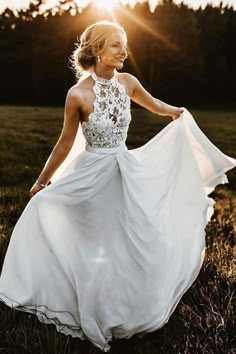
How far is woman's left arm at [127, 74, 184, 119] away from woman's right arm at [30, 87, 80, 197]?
1.95 feet

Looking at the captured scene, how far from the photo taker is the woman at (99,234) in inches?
162

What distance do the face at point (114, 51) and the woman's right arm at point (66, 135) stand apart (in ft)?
1.08

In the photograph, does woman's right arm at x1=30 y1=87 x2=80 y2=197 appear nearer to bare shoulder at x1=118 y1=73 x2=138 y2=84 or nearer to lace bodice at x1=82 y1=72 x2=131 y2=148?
lace bodice at x1=82 y1=72 x2=131 y2=148

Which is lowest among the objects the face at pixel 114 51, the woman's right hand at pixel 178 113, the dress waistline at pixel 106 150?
the dress waistline at pixel 106 150

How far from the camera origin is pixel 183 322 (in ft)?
13.8

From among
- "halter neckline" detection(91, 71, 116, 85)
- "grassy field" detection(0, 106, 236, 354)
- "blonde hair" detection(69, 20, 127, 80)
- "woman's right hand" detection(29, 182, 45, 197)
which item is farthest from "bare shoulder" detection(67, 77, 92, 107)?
"grassy field" detection(0, 106, 236, 354)

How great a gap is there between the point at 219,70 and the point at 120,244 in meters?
31.3

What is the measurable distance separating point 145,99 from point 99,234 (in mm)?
1230

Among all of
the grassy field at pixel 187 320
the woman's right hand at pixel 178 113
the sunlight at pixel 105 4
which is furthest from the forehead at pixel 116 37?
the sunlight at pixel 105 4

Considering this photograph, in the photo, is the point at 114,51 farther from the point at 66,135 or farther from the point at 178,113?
the point at 178,113

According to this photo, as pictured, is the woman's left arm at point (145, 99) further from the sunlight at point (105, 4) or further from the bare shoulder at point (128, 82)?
the sunlight at point (105, 4)

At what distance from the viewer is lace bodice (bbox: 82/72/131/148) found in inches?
162

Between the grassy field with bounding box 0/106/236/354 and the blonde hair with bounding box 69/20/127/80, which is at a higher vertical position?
the blonde hair with bounding box 69/20/127/80

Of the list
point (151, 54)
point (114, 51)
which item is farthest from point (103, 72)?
point (151, 54)
